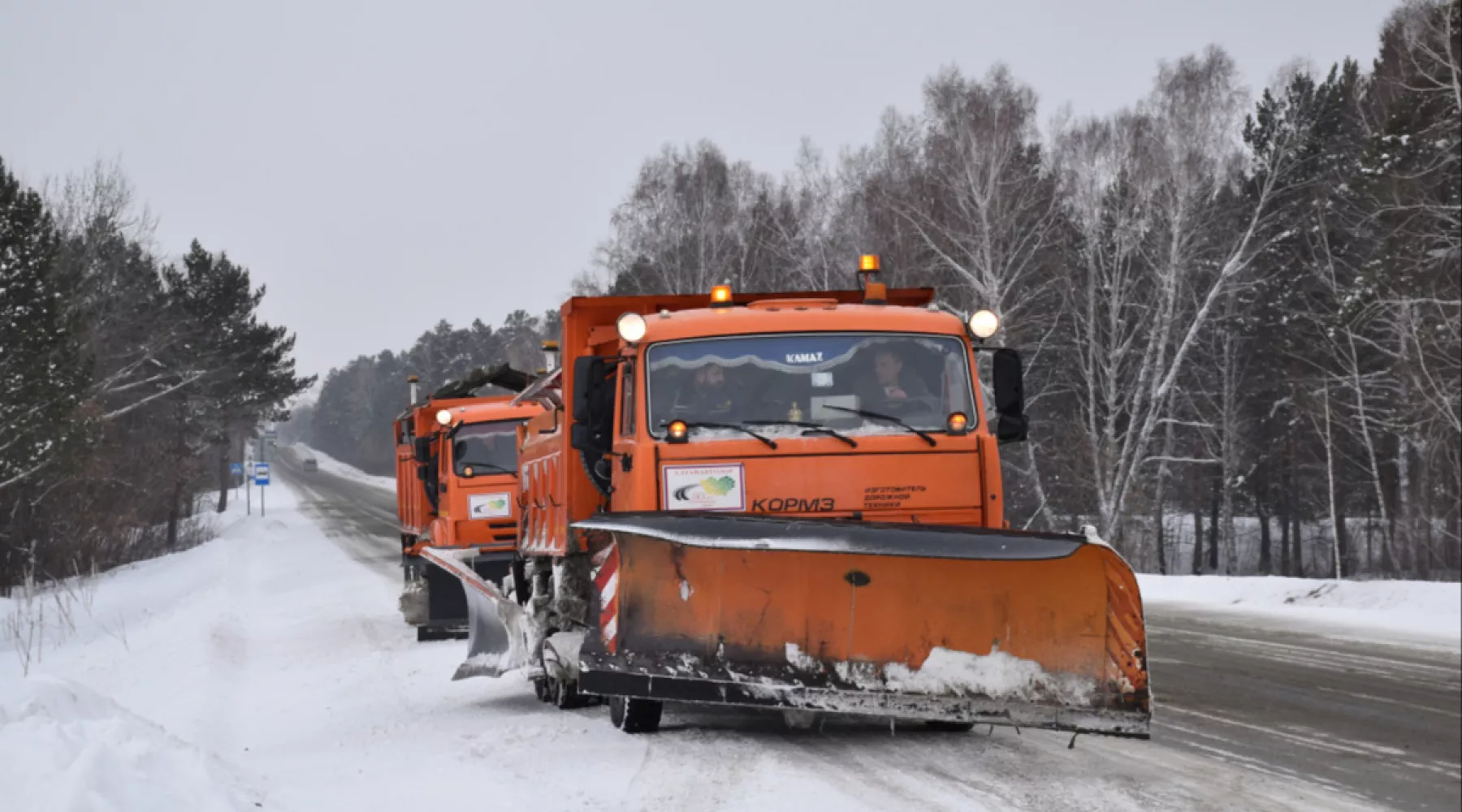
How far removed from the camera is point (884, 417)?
7465 millimetres

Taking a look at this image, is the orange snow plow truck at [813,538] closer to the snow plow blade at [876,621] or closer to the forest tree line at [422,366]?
the snow plow blade at [876,621]

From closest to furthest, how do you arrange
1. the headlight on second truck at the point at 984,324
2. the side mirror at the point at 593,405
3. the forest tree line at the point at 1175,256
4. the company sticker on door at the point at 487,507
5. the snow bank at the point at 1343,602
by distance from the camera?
the headlight on second truck at the point at 984,324, the side mirror at the point at 593,405, the company sticker on door at the point at 487,507, the snow bank at the point at 1343,602, the forest tree line at the point at 1175,256

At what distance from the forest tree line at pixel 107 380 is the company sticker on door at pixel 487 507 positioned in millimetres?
11608

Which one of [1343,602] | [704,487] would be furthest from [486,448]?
[1343,602]

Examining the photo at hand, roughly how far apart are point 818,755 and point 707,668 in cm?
98

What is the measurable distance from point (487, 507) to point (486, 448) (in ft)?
2.34

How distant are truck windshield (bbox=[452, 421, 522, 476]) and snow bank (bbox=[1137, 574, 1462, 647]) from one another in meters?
9.68

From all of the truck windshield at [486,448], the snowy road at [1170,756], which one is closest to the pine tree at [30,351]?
the truck windshield at [486,448]

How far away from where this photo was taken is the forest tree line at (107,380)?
2523 centimetres

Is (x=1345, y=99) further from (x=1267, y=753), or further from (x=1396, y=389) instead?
(x=1267, y=753)

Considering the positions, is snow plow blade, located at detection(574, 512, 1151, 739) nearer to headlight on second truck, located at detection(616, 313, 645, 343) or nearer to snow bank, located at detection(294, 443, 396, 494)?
headlight on second truck, located at detection(616, 313, 645, 343)

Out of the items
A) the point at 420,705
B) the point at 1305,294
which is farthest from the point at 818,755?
the point at 1305,294

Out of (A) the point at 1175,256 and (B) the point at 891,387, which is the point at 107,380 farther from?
(B) the point at 891,387

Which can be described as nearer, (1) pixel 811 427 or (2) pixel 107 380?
(1) pixel 811 427
